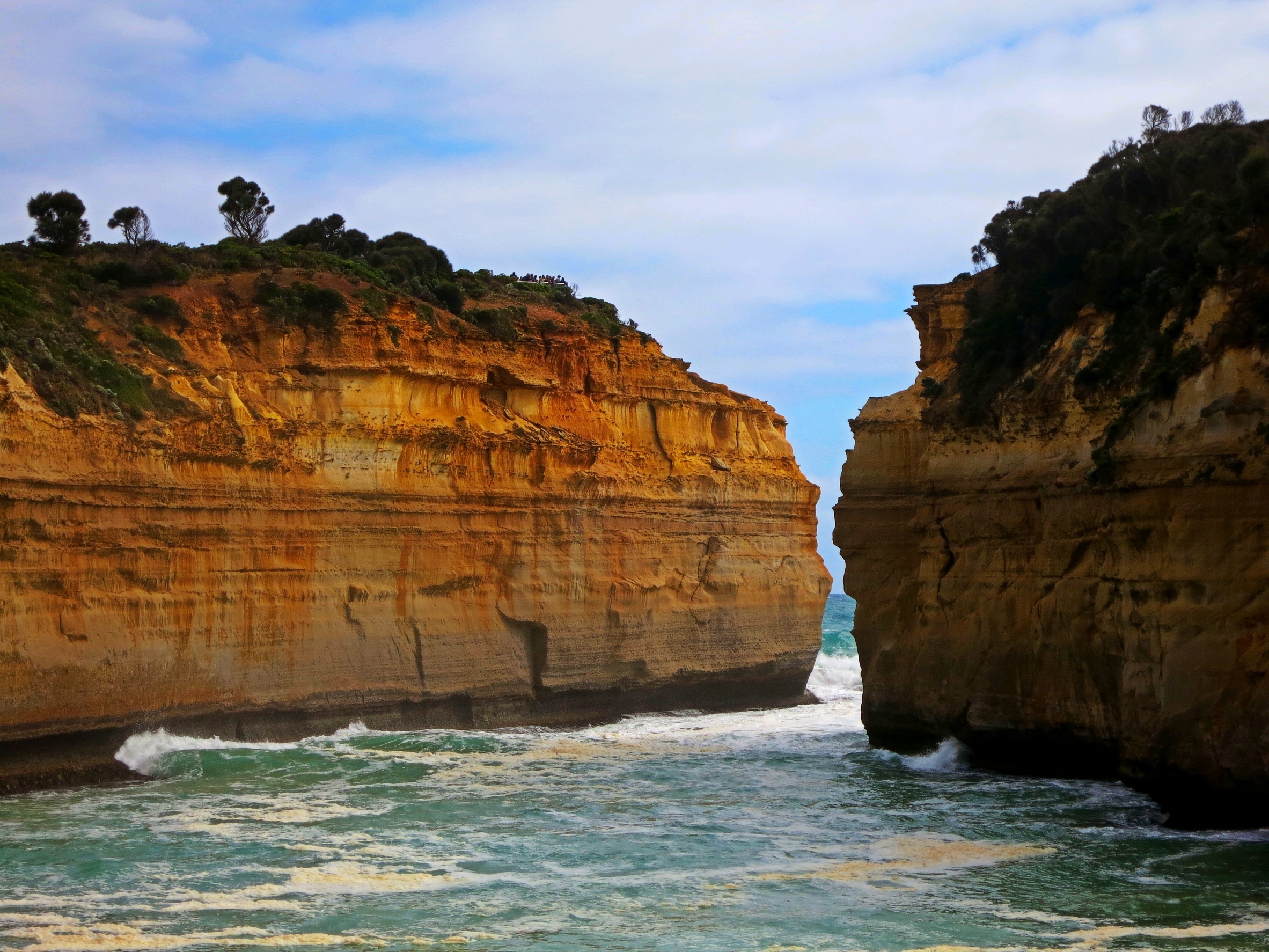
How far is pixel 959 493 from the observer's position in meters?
22.7

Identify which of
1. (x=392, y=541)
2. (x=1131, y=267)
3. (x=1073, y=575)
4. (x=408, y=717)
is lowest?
(x=408, y=717)

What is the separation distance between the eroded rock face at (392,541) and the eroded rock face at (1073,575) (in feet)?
27.7

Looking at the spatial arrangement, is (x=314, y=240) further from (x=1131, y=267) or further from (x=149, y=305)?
(x=1131, y=267)

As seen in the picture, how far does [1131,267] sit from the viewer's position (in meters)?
20.6

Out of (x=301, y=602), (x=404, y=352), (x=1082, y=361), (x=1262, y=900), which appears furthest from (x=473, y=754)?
(x=1262, y=900)

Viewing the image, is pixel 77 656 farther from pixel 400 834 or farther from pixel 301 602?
pixel 400 834

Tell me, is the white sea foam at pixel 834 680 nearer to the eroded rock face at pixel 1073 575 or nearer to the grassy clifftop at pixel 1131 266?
the eroded rock face at pixel 1073 575

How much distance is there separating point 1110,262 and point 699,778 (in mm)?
10281

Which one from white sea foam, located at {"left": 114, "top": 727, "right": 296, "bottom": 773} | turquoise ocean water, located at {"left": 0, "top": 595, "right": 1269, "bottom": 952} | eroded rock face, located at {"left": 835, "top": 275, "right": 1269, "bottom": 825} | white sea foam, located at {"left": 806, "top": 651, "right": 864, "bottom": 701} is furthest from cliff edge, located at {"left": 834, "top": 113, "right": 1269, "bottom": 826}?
white sea foam, located at {"left": 806, "top": 651, "right": 864, "bottom": 701}

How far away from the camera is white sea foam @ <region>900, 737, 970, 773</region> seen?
2236 cm

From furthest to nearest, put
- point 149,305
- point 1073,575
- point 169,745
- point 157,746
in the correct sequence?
1. point 149,305
2. point 169,745
3. point 157,746
4. point 1073,575

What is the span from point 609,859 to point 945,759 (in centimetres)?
865

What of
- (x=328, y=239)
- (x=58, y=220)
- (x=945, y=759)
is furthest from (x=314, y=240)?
(x=945, y=759)

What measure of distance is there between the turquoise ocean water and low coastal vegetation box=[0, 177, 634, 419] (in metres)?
6.50
